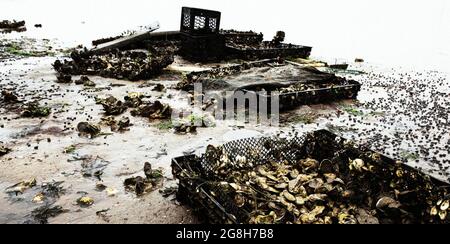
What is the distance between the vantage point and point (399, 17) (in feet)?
102

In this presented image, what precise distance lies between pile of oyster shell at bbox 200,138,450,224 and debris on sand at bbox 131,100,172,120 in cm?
271

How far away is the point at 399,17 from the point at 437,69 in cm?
2161

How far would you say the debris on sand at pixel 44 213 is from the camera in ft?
12.4

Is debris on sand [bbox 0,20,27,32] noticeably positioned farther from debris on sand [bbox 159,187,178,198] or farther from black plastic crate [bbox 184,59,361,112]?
debris on sand [bbox 159,187,178,198]

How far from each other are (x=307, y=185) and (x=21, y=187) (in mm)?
3568

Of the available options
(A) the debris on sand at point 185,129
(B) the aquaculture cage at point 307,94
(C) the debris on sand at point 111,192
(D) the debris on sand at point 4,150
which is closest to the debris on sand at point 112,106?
(A) the debris on sand at point 185,129

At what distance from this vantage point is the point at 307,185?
422cm

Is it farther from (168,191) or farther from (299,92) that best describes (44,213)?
(299,92)

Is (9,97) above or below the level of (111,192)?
above

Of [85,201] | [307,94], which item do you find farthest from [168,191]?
[307,94]

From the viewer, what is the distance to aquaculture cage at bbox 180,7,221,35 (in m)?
11.5

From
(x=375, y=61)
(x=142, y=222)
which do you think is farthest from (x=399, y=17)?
(x=142, y=222)

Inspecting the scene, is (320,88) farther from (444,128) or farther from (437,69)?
(437,69)

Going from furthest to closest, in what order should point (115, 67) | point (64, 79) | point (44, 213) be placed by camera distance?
point (115, 67), point (64, 79), point (44, 213)
